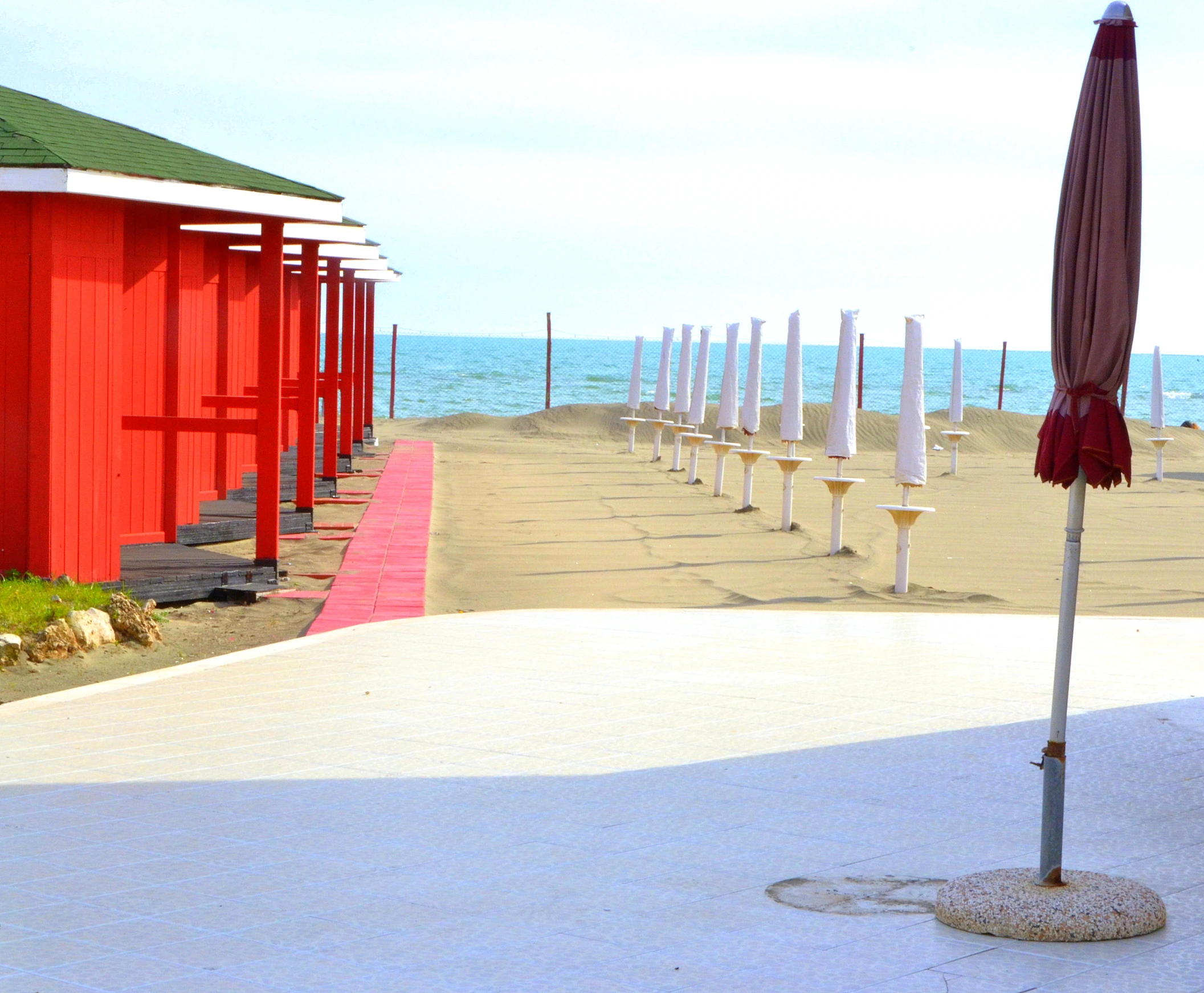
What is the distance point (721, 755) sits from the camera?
5797mm

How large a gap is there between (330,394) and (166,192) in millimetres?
8553

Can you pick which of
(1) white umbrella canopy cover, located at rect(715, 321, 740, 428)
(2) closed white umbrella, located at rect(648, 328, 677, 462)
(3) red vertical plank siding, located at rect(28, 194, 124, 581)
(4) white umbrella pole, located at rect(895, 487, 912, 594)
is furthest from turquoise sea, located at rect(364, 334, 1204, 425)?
(3) red vertical plank siding, located at rect(28, 194, 124, 581)

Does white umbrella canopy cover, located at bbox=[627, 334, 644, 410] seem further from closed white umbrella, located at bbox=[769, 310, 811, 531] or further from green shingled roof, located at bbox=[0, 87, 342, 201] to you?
green shingled roof, located at bbox=[0, 87, 342, 201]

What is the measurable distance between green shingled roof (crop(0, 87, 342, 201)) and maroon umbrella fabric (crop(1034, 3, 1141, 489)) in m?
6.29

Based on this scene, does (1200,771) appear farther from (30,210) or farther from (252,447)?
(252,447)

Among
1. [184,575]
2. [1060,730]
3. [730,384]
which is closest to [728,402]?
[730,384]

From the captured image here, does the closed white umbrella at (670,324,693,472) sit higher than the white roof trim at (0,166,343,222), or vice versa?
the white roof trim at (0,166,343,222)

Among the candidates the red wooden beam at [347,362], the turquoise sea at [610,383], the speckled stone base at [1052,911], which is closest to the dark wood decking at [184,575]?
the speckled stone base at [1052,911]

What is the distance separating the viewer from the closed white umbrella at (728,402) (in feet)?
63.1

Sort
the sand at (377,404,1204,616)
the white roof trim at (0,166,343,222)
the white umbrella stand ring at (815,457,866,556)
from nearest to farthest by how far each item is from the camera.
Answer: the white roof trim at (0,166,343,222)
the sand at (377,404,1204,616)
the white umbrella stand ring at (815,457,866,556)

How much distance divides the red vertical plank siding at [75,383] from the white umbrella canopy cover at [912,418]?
20.6ft

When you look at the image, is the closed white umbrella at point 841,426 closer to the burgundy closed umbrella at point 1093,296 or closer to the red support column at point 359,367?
the burgundy closed umbrella at point 1093,296

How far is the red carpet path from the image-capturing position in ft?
30.6

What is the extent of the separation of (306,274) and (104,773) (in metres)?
7.72
